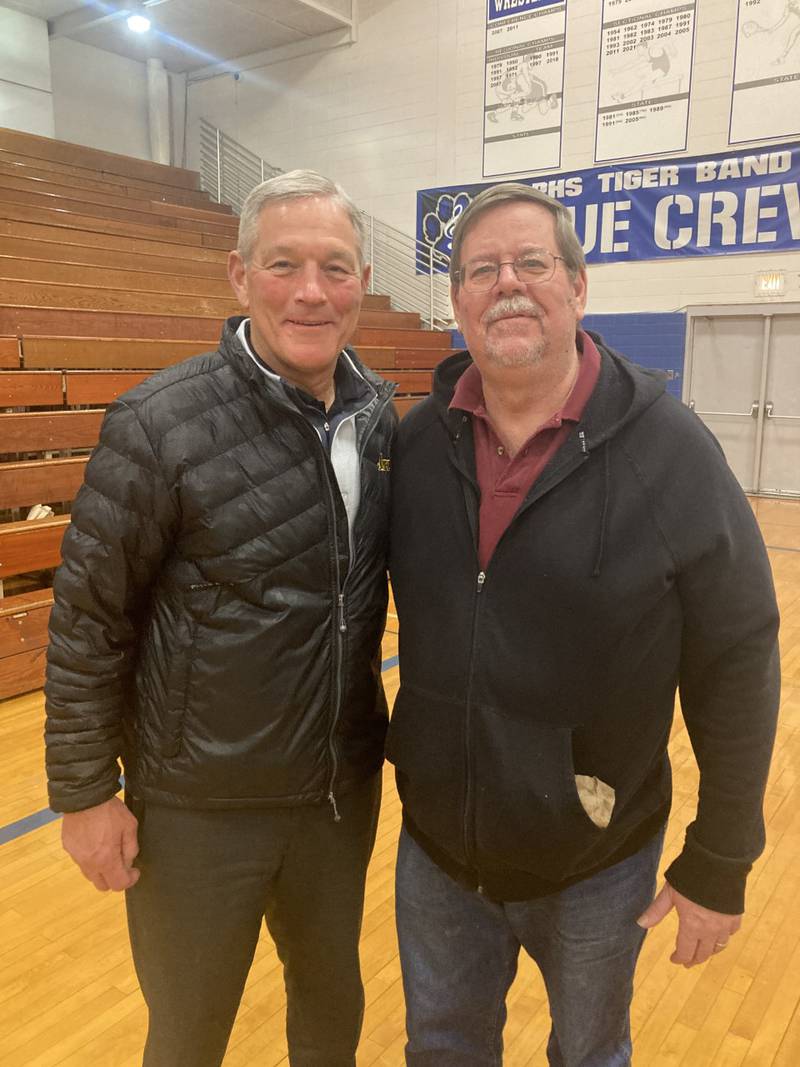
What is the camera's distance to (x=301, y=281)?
1113 millimetres

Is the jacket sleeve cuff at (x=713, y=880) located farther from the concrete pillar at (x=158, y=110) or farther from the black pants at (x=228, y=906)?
the concrete pillar at (x=158, y=110)

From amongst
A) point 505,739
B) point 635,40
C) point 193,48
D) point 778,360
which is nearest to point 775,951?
point 505,739

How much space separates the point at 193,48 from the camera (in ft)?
32.5

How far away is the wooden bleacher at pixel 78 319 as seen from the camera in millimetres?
3604

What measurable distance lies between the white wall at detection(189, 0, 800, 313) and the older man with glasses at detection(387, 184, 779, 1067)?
7.29m

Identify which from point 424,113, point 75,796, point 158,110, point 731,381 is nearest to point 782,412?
point 731,381

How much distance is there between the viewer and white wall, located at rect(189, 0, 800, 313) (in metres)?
7.39

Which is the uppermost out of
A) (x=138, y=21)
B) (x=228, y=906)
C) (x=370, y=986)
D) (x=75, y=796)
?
(x=138, y=21)

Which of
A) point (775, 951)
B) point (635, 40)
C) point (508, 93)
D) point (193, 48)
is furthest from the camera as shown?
point (193, 48)

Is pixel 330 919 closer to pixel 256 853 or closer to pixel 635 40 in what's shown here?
pixel 256 853

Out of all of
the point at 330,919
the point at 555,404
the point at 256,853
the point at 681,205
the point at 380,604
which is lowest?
the point at 330,919

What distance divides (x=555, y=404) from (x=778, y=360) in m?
7.56

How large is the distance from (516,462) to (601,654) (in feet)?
0.90

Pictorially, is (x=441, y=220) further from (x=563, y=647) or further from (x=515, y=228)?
(x=563, y=647)
